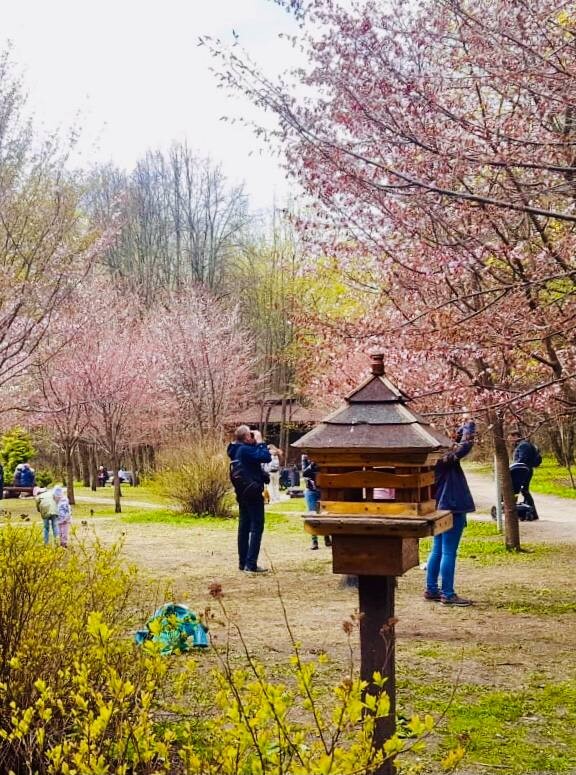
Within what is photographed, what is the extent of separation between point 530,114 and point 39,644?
562 centimetres

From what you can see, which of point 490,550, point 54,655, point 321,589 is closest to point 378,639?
point 54,655

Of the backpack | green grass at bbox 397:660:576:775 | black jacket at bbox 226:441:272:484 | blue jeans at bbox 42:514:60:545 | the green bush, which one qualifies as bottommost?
green grass at bbox 397:660:576:775

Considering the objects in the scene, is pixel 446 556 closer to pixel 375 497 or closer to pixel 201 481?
pixel 375 497

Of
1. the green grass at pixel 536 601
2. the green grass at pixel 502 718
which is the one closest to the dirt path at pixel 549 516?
the green grass at pixel 536 601

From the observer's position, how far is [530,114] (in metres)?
7.29

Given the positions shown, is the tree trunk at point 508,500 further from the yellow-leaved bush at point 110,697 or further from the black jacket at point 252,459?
the yellow-leaved bush at point 110,697

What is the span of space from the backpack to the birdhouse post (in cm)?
671

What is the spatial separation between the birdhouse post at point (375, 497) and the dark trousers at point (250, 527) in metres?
6.73

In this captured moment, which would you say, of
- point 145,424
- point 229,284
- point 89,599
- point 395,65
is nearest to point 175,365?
point 145,424

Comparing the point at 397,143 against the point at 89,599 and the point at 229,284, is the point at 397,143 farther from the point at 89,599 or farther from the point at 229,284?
the point at 229,284

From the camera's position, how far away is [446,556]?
8.23 m

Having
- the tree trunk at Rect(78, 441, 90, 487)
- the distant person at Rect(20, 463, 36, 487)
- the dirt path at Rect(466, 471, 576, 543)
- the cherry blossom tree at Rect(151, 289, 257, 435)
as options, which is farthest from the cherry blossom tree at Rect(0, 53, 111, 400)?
the tree trunk at Rect(78, 441, 90, 487)

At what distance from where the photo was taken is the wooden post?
145 inches

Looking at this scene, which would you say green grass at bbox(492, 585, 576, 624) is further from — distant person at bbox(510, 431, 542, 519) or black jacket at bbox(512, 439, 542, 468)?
black jacket at bbox(512, 439, 542, 468)
